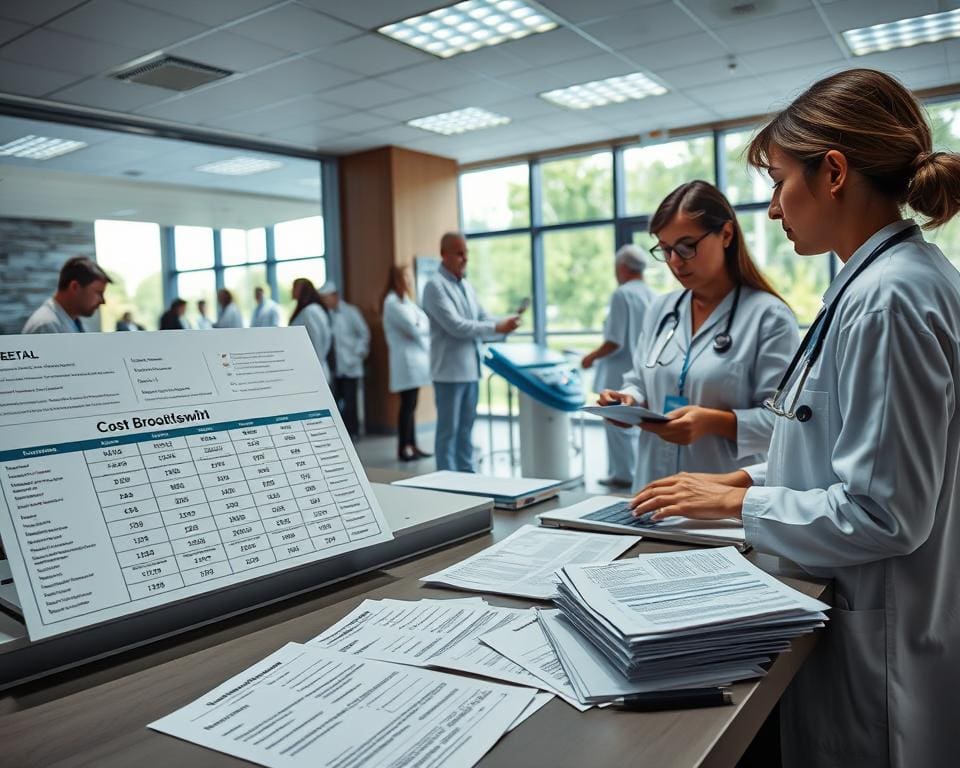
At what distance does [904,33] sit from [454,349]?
3.28 metres

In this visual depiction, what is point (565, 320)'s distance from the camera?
7.68 m


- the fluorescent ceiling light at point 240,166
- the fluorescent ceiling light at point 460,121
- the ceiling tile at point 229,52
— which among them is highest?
the fluorescent ceiling light at point 460,121

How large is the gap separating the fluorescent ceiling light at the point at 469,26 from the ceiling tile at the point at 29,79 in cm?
205

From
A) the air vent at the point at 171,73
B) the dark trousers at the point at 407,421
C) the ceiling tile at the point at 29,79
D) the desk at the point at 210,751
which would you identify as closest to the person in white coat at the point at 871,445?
the desk at the point at 210,751

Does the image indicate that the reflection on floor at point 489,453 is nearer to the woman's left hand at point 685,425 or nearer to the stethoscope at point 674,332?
the stethoscope at point 674,332

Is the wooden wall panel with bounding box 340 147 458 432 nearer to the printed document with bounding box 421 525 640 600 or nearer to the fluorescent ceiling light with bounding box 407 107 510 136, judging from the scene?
the fluorescent ceiling light with bounding box 407 107 510 136

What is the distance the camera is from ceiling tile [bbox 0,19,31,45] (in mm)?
3875

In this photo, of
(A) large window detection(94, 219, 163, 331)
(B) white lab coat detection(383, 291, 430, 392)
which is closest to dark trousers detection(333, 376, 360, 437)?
(B) white lab coat detection(383, 291, 430, 392)

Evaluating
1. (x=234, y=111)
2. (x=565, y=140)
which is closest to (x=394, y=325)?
(x=234, y=111)

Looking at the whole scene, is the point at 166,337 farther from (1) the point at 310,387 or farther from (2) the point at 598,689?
(2) the point at 598,689

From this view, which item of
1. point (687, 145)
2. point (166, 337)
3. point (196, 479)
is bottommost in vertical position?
point (196, 479)

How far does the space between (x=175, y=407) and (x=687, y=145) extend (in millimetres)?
6651

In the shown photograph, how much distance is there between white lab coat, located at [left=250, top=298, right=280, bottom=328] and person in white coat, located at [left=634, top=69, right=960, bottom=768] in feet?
20.5

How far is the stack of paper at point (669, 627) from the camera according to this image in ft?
2.37
